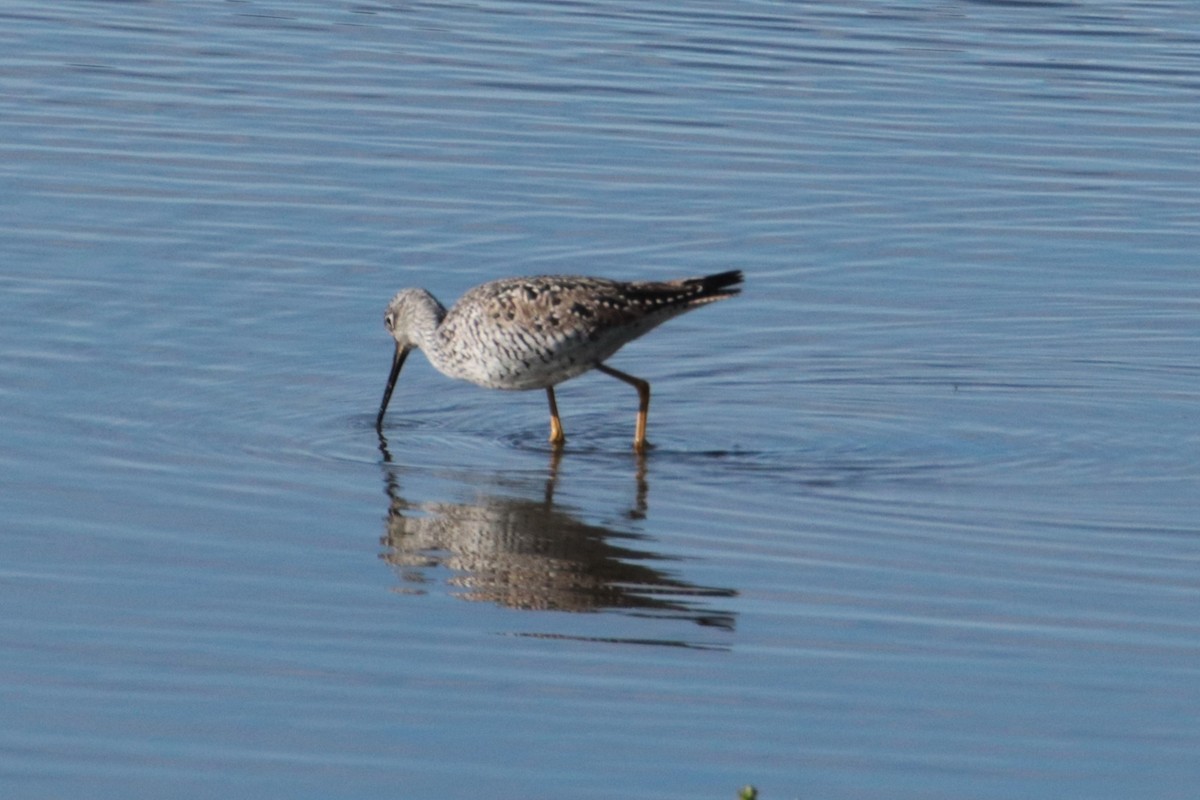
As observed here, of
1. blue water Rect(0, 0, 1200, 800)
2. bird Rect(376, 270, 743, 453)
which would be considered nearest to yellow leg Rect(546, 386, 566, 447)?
bird Rect(376, 270, 743, 453)

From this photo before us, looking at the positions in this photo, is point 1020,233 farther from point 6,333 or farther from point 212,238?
point 6,333

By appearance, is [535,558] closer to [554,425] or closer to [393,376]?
[554,425]

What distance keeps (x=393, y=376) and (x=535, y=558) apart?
2799mm

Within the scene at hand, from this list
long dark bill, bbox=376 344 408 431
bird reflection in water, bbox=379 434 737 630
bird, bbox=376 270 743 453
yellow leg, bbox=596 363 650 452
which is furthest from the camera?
long dark bill, bbox=376 344 408 431

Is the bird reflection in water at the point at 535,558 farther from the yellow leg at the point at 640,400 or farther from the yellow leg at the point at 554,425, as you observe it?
the yellow leg at the point at 554,425

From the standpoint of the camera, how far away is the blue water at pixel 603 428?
656cm

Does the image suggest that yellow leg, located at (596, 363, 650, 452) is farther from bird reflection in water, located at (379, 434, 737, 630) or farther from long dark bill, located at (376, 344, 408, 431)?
long dark bill, located at (376, 344, 408, 431)

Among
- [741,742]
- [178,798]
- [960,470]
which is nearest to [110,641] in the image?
[178,798]

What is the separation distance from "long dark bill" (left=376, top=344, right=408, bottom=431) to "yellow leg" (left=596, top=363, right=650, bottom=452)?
41.3 inches

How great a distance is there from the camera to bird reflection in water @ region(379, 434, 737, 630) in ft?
25.9

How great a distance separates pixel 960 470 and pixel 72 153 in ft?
27.1

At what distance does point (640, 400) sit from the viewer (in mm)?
10680

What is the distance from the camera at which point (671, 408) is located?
11227 millimetres

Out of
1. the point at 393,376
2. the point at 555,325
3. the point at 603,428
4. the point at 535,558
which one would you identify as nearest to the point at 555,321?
the point at 555,325
